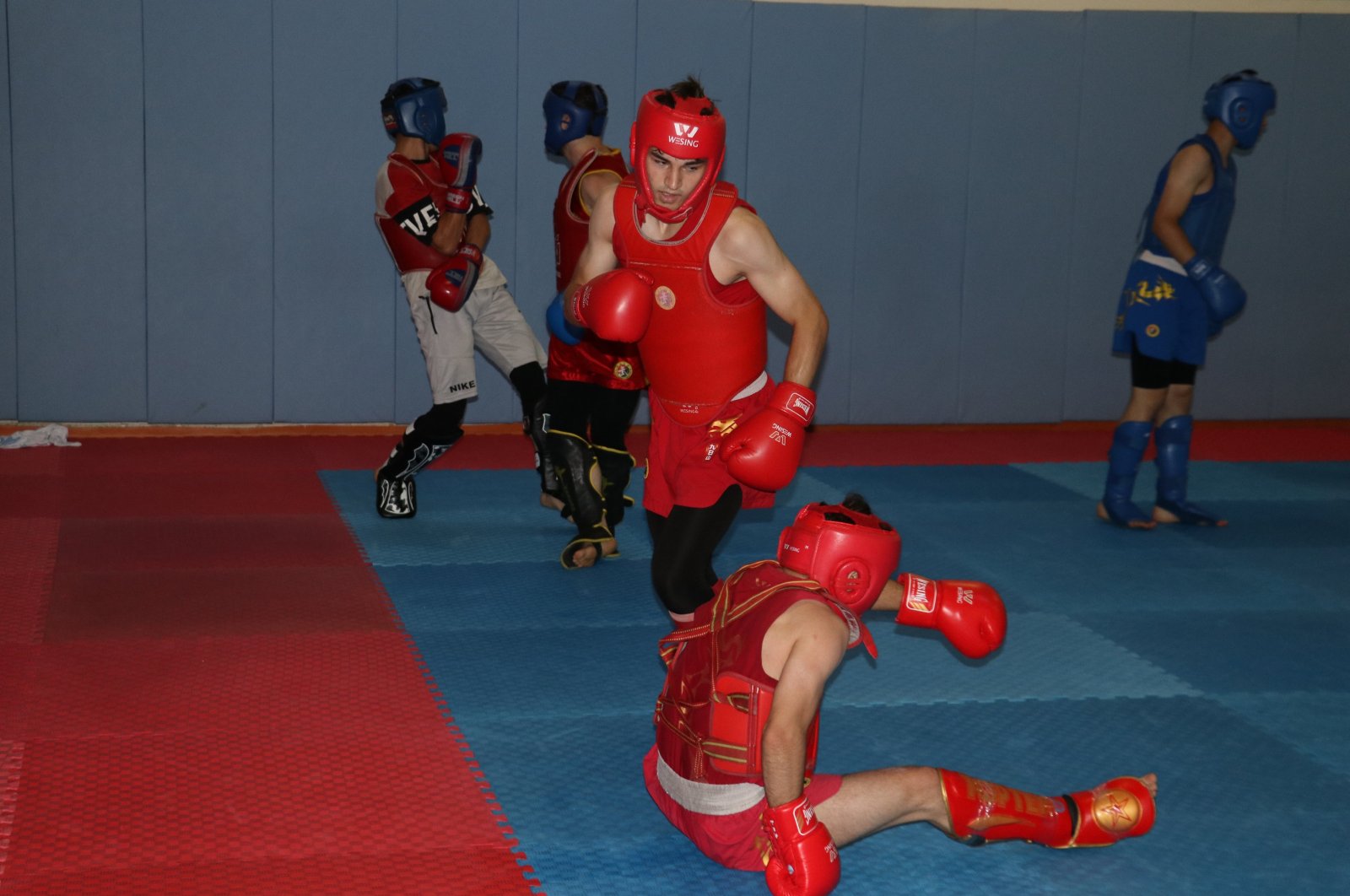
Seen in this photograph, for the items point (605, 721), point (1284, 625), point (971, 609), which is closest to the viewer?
point (971, 609)

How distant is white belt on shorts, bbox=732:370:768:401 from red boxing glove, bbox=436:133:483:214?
8.41 ft

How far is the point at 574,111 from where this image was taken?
5723 millimetres

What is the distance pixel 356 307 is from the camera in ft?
27.6

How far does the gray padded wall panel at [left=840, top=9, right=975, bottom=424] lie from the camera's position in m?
8.88

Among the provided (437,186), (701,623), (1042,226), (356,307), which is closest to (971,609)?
(701,623)

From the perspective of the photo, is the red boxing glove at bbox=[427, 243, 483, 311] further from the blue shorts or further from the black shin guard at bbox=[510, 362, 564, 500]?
the blue shorts

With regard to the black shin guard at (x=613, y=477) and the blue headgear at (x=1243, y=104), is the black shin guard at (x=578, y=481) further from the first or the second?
the blue headgear at (x=1243, y=104)

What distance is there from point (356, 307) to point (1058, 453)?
4.40m

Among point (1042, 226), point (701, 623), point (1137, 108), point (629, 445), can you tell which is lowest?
point (629, 445)

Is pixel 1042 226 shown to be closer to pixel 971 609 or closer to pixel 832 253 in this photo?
pixel 832 253

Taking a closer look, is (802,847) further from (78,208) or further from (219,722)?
(78,208)

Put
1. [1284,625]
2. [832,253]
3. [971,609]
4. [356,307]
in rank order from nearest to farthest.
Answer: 1. [971,609]
2. [1284,625]
3. [356,307]
4. [832,253]

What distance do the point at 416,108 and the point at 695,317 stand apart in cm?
277

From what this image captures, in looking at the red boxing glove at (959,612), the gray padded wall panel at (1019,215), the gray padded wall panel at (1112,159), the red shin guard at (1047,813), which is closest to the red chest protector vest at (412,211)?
the red boxing glove at (959,612)
